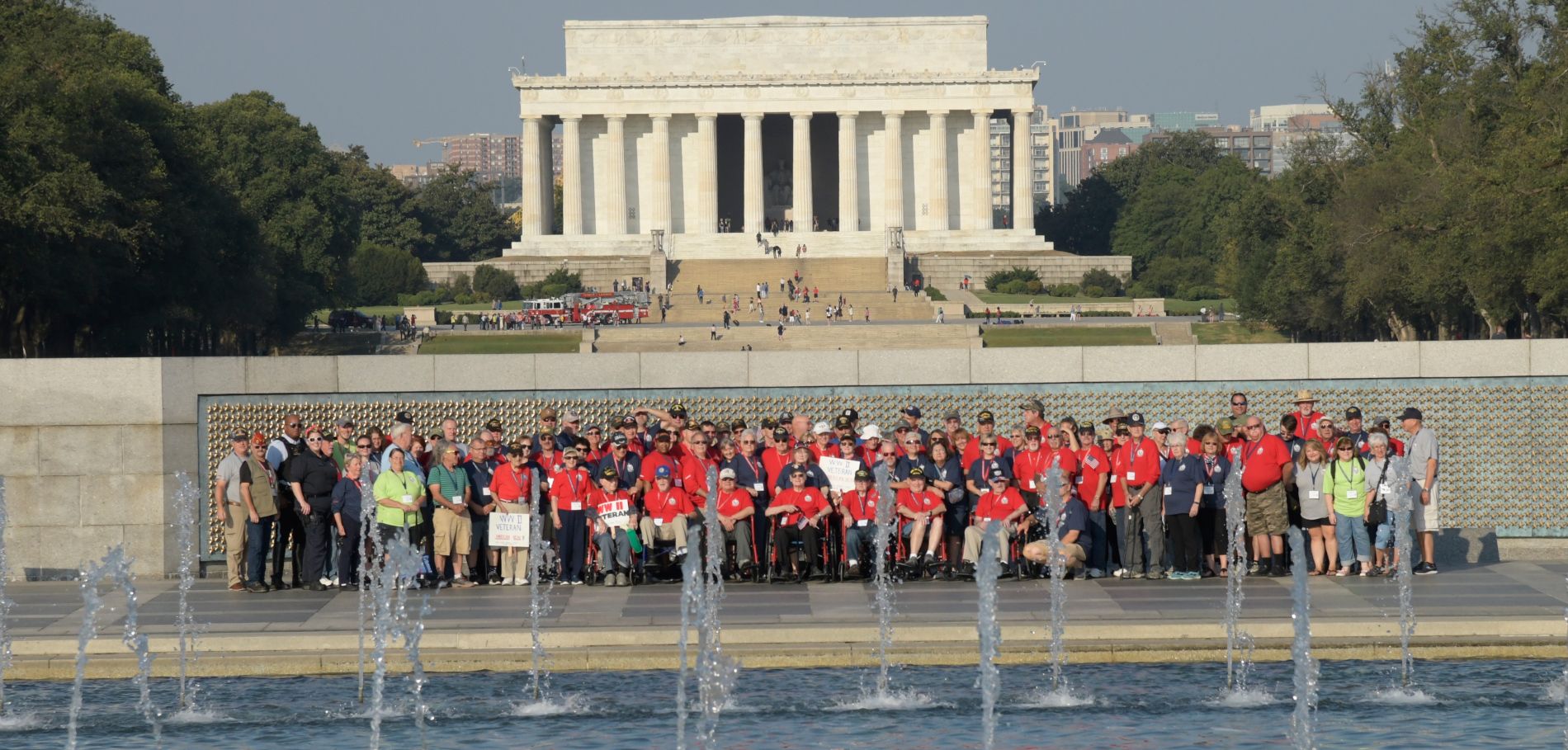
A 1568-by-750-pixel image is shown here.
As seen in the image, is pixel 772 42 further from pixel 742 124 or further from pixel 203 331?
pixel 203 331

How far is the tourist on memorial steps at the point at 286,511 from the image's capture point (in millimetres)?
21078

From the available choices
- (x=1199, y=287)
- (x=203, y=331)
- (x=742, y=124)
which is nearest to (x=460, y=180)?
(x=742, y=124)

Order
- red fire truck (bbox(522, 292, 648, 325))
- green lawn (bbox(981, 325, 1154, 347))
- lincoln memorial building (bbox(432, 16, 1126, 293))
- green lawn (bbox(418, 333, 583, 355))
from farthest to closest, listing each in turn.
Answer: lincoln memorial building (bbox(432, 16, 1126, 293)) < red fire truck (bbox(522, 292, 648, 325)) < green lawn (bbox(418, 333, 583, 355)) < green lawn (bbox(981, 325, 1154, 347))

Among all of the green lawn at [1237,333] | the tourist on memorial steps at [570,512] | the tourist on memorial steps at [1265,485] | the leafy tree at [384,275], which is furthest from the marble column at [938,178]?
the tourist on memorial steps at [570,512]

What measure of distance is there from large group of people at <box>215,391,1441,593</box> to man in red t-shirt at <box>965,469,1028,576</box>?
0.02 metres

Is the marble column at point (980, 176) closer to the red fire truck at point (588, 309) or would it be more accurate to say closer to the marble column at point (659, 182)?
the marble column at point (659, 182)

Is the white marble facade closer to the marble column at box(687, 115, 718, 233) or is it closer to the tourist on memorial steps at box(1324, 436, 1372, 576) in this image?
the marble column at box(687, 115, 718, 233)

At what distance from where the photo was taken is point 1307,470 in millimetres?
20781

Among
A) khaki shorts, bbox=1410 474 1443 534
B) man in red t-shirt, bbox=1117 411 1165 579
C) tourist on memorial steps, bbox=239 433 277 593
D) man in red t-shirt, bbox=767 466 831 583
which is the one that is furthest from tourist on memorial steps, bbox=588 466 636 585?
khaki shorts, bbox=1410 474 1443 534

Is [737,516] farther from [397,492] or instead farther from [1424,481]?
[1424,481]

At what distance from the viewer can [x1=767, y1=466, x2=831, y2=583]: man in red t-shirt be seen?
2059 centimetres

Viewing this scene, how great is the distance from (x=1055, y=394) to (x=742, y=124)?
9553 centimetres

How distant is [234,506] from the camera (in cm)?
2103

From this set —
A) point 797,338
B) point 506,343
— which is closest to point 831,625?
point 797,338
